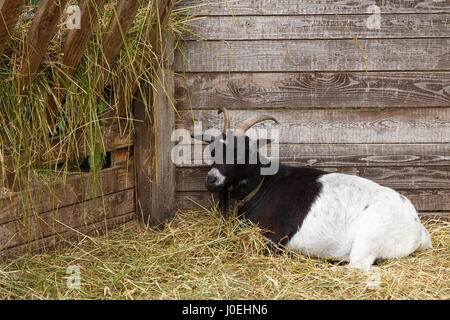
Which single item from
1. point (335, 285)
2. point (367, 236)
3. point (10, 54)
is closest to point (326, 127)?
point (367, 236)

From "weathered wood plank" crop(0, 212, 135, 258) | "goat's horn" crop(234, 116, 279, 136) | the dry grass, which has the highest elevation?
"goat's horn" crop(234, 116, 279, 136)

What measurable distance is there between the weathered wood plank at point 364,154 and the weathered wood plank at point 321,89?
36cm

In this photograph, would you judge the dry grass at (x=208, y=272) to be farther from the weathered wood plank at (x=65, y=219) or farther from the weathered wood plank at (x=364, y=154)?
the weathered wood plank at (x=364, y=154)

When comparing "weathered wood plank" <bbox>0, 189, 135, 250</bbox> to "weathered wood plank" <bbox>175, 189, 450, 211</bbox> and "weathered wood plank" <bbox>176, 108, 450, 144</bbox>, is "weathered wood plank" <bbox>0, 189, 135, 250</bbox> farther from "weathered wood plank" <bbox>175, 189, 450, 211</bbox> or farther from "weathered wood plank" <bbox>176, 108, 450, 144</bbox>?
"weathered wood plank" <bbox>176, 108, 450, 144</bbox>

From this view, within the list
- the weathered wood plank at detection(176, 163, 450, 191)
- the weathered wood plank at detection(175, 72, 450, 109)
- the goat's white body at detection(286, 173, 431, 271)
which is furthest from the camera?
the weathered wood plank at detection(176, 163, 450, 191)

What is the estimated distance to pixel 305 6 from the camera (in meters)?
4.46

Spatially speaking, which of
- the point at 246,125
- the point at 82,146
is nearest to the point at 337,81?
the point at 246,125

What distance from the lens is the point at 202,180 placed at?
4750 mm

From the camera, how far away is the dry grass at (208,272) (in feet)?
11.2

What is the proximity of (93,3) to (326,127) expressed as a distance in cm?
223

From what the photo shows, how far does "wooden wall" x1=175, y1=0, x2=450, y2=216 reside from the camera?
14.7ft

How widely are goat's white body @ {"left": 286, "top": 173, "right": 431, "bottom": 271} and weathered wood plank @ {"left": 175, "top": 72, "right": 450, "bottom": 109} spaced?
79 cm

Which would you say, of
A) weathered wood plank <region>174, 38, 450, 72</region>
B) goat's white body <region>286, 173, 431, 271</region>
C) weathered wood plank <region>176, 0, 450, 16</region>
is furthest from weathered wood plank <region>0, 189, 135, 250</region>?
weathered wood plank <region>176, 0, 450, 16</region>

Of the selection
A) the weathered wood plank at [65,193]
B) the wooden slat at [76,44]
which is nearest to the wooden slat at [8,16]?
the wooden slat at [76,44]
